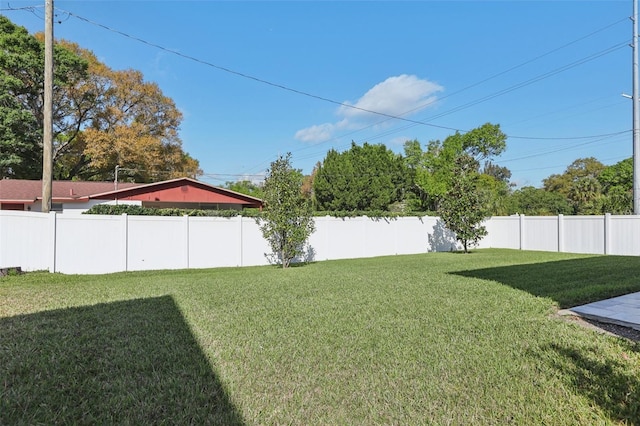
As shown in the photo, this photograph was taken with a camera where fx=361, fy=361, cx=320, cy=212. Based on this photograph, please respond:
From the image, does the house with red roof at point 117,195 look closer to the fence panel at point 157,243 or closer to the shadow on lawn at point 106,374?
the fence panel at point 157,243

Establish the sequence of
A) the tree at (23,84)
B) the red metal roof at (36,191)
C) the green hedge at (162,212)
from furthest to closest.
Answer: the tree at (23,84), the red metal roof at (36,191), the green hedge at (162,212)

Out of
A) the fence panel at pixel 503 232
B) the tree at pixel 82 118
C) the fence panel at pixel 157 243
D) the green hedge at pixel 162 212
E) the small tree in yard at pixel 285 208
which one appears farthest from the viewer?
the tree at pixel 82 118

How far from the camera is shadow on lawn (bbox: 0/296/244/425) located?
2.30 m

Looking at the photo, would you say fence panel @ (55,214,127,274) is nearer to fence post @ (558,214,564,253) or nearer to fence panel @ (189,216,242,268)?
fence panel @ (189,216,242,268)

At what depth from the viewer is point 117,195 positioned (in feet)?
63.9

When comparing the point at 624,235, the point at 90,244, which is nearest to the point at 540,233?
the point at 624,235

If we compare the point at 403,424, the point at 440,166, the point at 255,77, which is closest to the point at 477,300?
the point at 403,424

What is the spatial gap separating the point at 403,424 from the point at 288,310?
2.88 m

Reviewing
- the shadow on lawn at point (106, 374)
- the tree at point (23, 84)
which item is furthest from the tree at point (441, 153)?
the shadow on lawn at point (106, 374)

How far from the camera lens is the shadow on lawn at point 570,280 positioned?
18.2 ft

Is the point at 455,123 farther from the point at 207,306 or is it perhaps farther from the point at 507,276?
the point at 207,306

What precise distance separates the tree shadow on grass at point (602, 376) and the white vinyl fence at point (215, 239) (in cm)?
897

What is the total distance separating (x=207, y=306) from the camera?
5152 millimetres

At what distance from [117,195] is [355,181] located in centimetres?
1486
